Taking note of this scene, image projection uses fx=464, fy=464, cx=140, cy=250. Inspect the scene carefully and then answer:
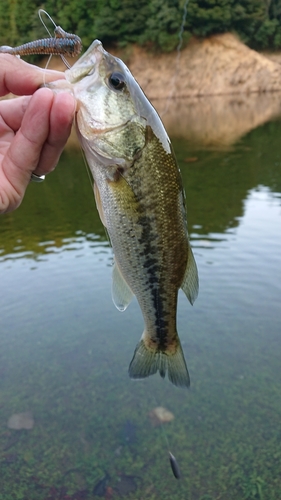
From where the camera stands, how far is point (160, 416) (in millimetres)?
5816

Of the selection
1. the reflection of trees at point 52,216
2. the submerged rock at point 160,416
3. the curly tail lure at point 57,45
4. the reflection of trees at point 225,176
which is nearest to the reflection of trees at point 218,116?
the reflection of trees at point 225,176

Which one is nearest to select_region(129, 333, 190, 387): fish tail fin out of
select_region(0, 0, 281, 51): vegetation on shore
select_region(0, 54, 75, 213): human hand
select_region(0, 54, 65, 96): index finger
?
select_region(0, 54, 75, 213): human hand

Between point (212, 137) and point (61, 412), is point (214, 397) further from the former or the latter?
point (212, 137)

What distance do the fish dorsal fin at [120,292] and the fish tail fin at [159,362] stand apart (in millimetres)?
314

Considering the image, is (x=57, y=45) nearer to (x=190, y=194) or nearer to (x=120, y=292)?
(x=120, y=292)

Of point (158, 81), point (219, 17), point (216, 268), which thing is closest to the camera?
point (216, 268)

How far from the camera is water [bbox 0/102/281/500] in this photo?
5.12 meters

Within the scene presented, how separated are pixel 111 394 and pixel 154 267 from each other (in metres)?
4.31

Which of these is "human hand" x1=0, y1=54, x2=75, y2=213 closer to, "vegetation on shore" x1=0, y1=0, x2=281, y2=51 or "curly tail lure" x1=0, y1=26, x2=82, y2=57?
"curly tail lure" x1=0, y1=26, x2=82, y2=57

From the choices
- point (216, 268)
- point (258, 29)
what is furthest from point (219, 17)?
point (216, 268)

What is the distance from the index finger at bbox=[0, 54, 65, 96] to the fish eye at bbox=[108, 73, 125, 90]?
340 millimetres

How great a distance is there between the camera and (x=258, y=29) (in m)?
52.4

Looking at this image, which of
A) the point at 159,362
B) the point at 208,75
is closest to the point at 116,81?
the point at 159,362

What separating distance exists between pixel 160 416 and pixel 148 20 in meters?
51.0
